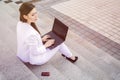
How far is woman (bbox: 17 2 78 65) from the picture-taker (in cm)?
243

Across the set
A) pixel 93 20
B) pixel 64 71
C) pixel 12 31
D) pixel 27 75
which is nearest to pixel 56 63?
pixel 64 71

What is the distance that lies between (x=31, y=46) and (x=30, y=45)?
0.06 feet

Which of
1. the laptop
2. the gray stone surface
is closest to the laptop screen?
the laptop

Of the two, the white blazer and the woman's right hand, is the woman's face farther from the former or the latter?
the woman's right hand

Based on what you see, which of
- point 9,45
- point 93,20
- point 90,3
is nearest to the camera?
point 9,45

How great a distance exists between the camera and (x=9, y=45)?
341cm

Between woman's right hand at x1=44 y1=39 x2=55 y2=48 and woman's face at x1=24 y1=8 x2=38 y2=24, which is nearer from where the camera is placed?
woman's face at x1=24 y1=8 x2=38 y2=24

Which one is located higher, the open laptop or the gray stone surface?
the open laptop

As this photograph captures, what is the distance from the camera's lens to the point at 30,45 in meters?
2.52

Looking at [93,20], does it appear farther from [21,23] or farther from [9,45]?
[21,23]

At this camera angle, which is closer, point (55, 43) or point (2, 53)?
point (55, 43)

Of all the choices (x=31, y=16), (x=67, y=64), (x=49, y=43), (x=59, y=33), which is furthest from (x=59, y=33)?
(x=31, y=16)

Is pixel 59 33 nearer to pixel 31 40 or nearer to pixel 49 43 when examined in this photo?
pixel 49 43

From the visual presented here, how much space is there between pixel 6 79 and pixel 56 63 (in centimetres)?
78
